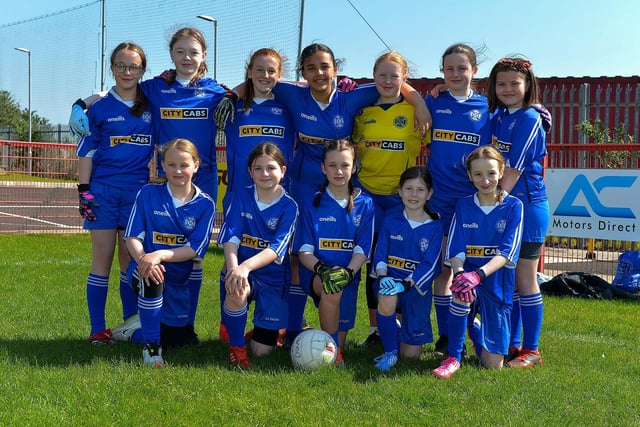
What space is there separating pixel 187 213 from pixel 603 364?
117 inches

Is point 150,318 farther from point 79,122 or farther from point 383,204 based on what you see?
point 383,204

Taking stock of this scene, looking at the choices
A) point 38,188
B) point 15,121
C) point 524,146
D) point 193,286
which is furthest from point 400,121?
point 15,121

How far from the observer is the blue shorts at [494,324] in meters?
4.38

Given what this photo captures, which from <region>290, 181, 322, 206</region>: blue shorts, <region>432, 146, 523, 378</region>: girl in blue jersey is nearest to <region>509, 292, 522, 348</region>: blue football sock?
<region>432, 146, 523, 378</region>: girl in blue jersey

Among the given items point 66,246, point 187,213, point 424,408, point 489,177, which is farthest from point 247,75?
point 66,246

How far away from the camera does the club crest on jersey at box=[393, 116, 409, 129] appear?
469cm

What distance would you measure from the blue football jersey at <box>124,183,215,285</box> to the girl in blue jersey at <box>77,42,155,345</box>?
379mm

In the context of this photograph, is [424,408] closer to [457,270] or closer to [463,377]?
[463,377]

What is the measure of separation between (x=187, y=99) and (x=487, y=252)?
238cm

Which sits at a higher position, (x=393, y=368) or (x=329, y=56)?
(x=329, y=56)

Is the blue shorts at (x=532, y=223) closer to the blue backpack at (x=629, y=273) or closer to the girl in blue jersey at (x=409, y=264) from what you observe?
the girl in blue jersey at (x=409, y=264)

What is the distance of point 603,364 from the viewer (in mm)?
4586

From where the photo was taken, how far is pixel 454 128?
465cm

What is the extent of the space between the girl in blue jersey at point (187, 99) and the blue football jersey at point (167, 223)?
417 millimetres
